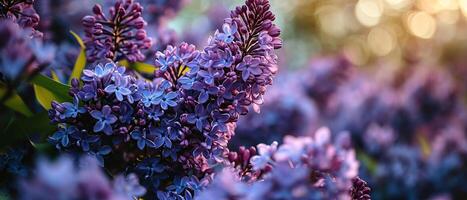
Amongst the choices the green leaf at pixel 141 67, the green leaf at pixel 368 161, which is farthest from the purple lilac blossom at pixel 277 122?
the green leaf at pixel 141 67

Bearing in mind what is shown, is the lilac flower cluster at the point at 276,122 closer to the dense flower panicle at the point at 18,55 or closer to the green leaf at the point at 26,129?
the green leaf at the point at 26,129

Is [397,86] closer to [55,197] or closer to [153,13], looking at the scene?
[153,13]

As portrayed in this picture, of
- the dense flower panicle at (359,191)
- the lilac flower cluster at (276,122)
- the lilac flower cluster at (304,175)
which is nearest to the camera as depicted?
the lilac flower cluster at (304,175)

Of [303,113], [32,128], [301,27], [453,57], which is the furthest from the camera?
[301,27]

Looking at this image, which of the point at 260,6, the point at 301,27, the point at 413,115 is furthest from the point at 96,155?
the point at 301,27

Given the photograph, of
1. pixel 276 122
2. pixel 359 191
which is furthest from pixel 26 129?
pixel 276 122

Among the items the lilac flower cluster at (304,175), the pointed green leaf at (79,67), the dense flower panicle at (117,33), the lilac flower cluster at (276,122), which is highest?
the lilac flower cluster at (276,122)
